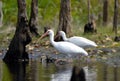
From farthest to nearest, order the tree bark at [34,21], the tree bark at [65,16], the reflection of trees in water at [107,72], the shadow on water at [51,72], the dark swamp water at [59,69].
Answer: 1. the tree bark at [34,21]
2. the tree bark at [65,16]
3. the dark swamp water at [59,69]
4. the shadow on water at [51,72]
5. the reflection of trees in water at [107,72]

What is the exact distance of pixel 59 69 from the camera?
22562mm

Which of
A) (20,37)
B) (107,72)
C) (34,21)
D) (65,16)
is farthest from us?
(34,21)

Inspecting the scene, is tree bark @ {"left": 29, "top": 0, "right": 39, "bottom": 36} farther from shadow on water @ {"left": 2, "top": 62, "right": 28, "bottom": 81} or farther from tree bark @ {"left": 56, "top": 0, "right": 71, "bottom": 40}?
shadow on water @ {"left": 2, "top": 62, "right": 28, "bottom": 81}

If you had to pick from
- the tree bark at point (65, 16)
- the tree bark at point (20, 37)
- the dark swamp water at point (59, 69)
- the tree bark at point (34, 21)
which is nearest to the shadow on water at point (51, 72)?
the dark swamp water at point (59, 69)

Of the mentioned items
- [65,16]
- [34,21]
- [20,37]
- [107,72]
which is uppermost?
[20,37]

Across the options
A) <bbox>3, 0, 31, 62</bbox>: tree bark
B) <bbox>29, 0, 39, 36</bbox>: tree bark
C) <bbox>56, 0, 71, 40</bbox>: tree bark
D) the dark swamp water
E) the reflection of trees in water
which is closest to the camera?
the reflection of trees in water

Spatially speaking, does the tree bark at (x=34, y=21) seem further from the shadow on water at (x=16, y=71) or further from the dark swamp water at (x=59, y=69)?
the shadow on water at (x=16, y=71)

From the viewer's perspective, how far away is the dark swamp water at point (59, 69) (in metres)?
20.0

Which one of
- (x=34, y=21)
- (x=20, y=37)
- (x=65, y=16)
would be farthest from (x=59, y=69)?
(x=34, y=21)

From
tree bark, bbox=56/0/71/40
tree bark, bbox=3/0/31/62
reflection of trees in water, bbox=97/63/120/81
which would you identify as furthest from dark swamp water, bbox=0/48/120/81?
tree bark, bbox=56/0/71/40

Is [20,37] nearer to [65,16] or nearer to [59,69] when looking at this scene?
[59,69]

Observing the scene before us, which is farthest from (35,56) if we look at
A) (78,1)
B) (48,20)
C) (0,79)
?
(78,1)

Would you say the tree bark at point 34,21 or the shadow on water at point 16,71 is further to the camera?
the tree bark at point 34,21

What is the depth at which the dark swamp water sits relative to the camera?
65.7ft
